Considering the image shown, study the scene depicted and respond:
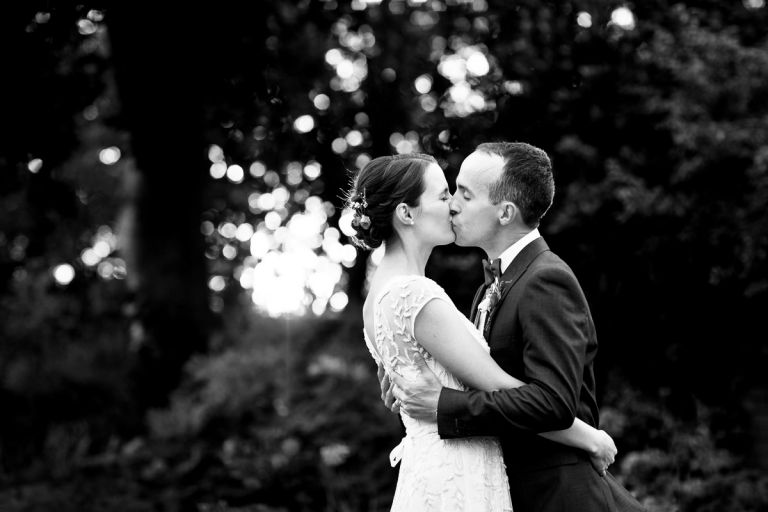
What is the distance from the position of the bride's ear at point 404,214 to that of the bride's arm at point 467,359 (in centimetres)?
41

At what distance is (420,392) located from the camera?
9.21 feet

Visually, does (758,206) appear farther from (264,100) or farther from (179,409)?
(179,409)

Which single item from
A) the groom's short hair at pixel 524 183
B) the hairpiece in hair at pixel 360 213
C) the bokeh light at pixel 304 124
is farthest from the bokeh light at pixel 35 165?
the groom's short hair at pixel 524 183

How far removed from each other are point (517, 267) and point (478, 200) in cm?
29

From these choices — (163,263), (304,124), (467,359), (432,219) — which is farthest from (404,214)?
(163,263)

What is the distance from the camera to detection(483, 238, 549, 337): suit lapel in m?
2.84

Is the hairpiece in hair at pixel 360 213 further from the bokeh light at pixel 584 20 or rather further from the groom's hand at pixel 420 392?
the bokeh light at pixel 584 20

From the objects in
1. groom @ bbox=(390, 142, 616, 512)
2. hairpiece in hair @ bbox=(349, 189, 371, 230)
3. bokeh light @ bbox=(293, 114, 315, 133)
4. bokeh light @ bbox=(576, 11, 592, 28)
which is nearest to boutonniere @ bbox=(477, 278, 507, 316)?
groom @ bbox=(390, 142, 616, 512)

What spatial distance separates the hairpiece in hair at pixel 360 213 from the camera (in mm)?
3080

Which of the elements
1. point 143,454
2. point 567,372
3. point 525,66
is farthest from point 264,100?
point 143,454

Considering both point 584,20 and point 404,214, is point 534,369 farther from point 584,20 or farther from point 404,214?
point 584,20

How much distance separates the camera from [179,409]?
9.72 m

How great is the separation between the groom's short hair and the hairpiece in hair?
475mm

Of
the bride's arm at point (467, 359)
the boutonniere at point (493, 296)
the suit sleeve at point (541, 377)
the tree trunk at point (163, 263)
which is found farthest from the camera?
the tree trunk at point (163, 263)
